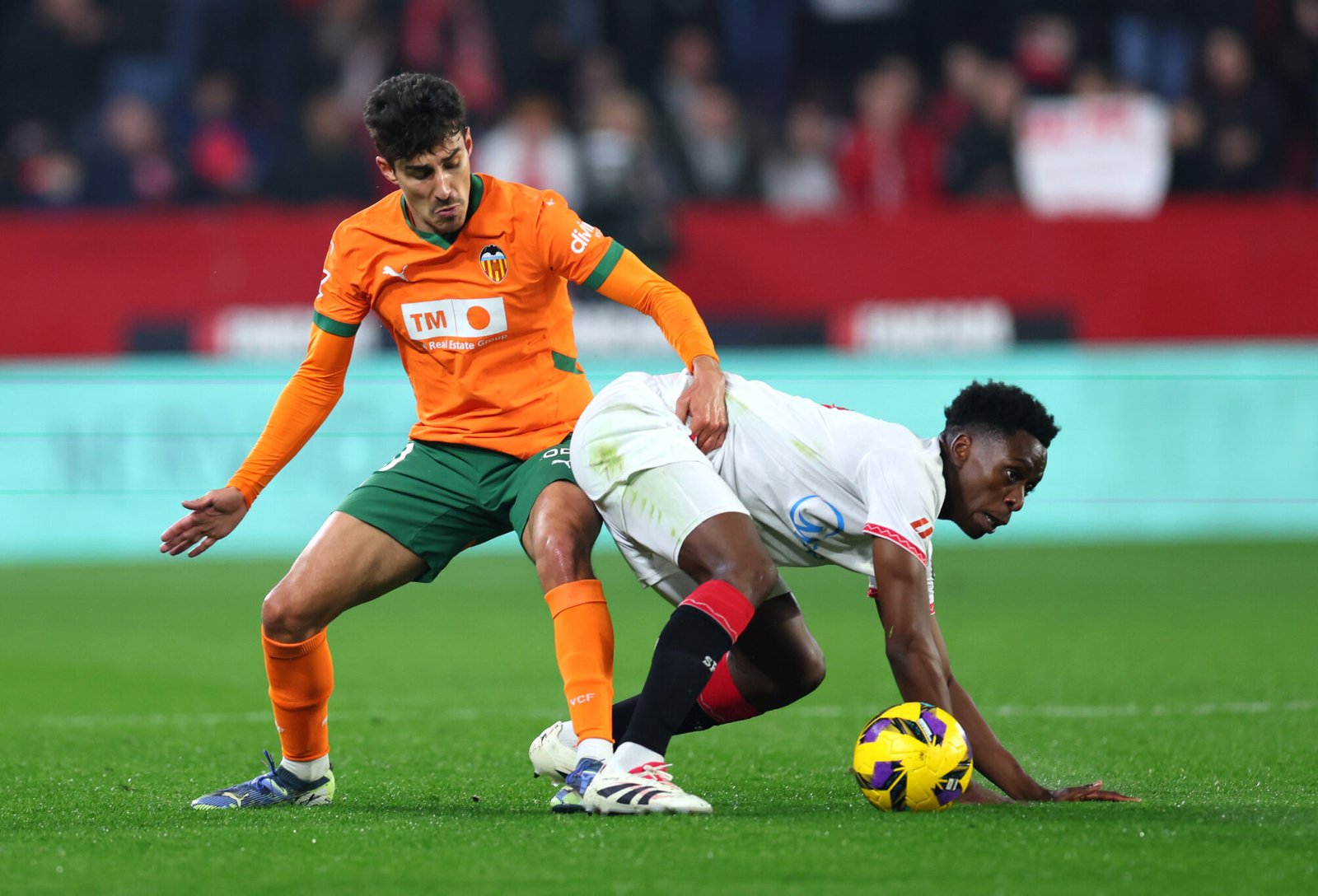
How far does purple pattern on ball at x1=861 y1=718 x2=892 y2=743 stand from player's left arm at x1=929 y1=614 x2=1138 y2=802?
0.61 ft

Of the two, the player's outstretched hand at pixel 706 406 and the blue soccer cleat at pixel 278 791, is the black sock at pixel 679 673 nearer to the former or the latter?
the player's outstretched hand at pixel 706 406

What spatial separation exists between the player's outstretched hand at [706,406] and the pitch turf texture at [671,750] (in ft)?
3.29

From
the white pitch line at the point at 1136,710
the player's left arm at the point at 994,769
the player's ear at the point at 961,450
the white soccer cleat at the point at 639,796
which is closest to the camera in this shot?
the white soccer cleat at the point at 639,796

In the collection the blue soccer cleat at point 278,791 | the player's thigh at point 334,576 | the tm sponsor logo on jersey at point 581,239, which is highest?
the tm sponsor logo on jersey at point 581,239

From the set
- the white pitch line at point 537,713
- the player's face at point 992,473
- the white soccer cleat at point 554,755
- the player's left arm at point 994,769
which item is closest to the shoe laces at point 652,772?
the white soccer cleat at point 554,755

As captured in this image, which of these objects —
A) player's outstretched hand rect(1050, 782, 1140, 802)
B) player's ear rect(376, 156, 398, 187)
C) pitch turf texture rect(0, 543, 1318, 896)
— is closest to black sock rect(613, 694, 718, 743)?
pitch turf texture rect(0, 543, 1318, 896)

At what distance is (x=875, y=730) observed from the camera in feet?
14.9

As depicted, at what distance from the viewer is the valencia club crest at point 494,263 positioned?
516cm

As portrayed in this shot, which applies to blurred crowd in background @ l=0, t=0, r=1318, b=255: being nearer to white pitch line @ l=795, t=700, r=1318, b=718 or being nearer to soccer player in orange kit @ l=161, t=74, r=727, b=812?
white pitch line @ l=795, t=700, r=1318, b=718

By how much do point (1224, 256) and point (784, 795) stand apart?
9.86m

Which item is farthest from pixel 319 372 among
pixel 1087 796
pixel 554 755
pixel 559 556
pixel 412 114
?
pixel 1087 796

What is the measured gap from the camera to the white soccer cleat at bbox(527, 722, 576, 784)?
4859mm

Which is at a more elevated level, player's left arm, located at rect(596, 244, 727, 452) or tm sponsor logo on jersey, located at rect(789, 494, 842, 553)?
player's left arm, located at rect(596, 244, 727, 452)

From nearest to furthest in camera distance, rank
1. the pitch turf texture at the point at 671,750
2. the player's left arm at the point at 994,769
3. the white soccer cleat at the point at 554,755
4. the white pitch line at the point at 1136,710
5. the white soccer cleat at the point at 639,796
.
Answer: the pitch turf texture at the point at 671,750
the white soccer cleat at the point at 639,796
the player's left arm at the point at 994,769
the white soccer cleat at the point at 554,755
the white pitch line at the point at 1136,710
